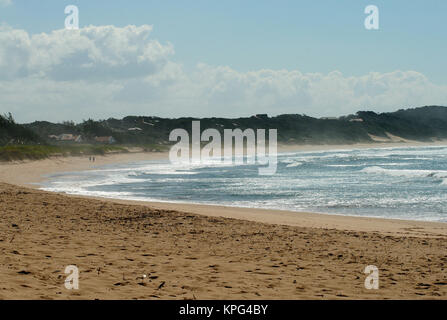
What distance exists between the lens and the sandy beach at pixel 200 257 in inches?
245

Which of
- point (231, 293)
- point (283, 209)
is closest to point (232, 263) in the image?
point (231, 293)

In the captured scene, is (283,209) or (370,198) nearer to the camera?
(283,209)

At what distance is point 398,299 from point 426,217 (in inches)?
440

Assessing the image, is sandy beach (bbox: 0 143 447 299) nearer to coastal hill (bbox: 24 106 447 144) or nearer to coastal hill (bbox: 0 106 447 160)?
coastal hill (bbox: 0 106 447 160)

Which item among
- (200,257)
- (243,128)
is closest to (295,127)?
(243,128)

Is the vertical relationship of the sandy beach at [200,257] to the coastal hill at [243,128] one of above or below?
below

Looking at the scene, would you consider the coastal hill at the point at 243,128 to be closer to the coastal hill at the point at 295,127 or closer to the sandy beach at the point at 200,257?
the coastal hill at the point at 295,127

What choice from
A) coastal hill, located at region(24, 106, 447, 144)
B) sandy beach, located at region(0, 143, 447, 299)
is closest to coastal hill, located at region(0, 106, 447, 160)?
coastal hill, located at region(24, 106, 447, 144)

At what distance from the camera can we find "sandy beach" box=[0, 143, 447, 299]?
6.21 metres

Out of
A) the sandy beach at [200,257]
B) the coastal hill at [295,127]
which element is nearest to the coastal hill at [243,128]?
the coastal hill at [295,127]

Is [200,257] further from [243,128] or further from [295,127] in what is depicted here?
[295,127]

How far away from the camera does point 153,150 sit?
89188 mm

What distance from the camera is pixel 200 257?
8.36m
